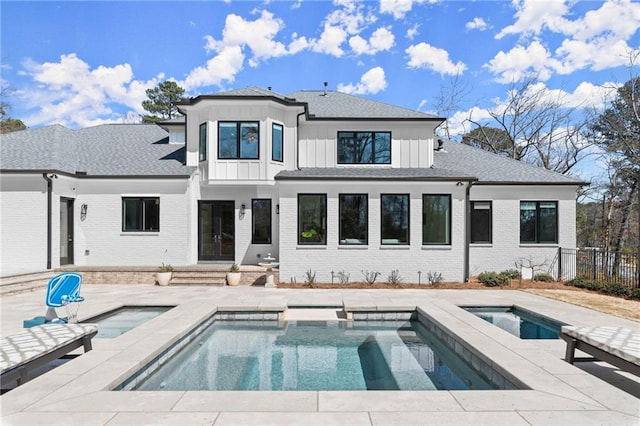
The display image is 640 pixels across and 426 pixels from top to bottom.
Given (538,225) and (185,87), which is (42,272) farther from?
(185,87)

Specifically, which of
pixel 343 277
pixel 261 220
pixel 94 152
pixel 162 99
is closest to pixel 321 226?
pixel 343 277

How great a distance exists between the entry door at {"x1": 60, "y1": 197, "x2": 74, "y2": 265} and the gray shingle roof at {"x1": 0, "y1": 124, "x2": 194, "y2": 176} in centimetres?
134

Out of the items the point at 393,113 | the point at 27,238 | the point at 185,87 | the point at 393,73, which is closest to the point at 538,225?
the point at 393,113

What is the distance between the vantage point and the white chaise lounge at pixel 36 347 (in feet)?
13.5

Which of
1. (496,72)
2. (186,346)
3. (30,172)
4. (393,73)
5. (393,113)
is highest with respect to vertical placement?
(496,72)

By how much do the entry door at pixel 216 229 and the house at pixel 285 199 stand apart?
0.19 feet

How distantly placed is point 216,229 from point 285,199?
3842mm

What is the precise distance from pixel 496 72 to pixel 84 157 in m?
26.5

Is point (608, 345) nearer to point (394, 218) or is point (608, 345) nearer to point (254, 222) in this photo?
point (394, 218)

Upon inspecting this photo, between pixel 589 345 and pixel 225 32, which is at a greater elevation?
pixel 225 32

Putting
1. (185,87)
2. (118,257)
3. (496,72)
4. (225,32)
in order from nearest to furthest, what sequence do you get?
(118,257)
(225,32)
(496,72)
(185,87)

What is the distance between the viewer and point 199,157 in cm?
1494

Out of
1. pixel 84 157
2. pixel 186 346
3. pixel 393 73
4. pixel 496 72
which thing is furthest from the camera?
pixel 496 72

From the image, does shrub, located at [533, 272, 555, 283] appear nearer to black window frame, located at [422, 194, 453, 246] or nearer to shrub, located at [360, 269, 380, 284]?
black window frame, located at [422, 194, 453, 246]
